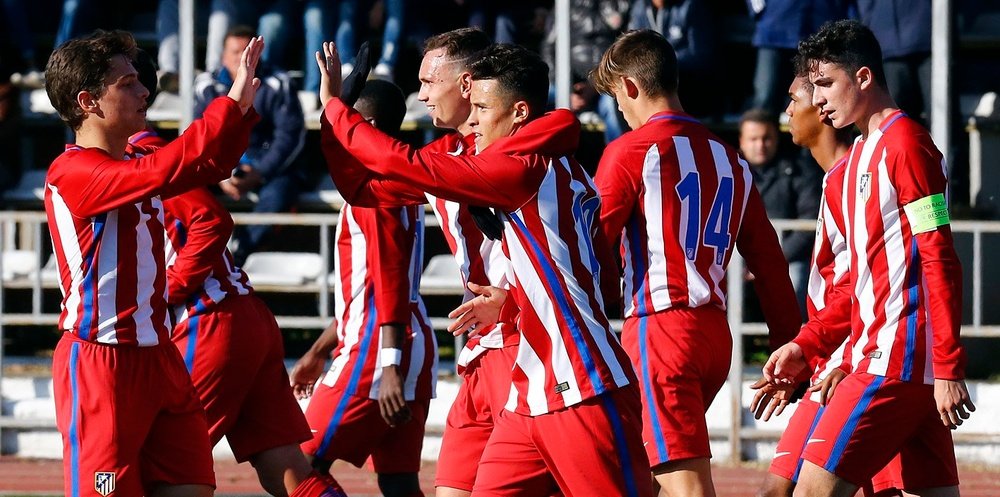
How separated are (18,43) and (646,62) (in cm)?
724

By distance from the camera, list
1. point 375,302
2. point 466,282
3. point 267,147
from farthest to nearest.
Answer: point 267,147
point 375,302
point 466,282

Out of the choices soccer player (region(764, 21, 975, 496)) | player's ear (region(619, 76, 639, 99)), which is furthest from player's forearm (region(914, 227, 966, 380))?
player's ear (region(619, 76, 639, 99))

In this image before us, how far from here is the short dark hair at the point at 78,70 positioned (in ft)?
15.8

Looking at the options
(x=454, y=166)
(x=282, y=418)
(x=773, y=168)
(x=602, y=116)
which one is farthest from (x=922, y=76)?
(x=454, y=166)

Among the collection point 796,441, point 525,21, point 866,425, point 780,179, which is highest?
point 525,21

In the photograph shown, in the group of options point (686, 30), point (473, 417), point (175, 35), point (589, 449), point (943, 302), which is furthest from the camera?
point (175, 35)

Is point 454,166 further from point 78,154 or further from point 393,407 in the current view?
point 393,407

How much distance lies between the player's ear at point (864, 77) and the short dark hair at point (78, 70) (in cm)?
229

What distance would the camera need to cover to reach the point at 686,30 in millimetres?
9812

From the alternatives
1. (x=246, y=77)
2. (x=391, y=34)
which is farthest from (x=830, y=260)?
(x=391, y=34)

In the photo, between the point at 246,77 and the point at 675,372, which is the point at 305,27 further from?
the point at 246,77

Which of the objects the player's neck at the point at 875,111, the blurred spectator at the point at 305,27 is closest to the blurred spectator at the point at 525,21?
the blurred spectator at the point at 305,27

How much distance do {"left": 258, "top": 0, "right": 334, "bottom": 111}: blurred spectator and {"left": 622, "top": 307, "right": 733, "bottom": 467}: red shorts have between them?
229 inches

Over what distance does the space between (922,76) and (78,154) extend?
610 centimetres
